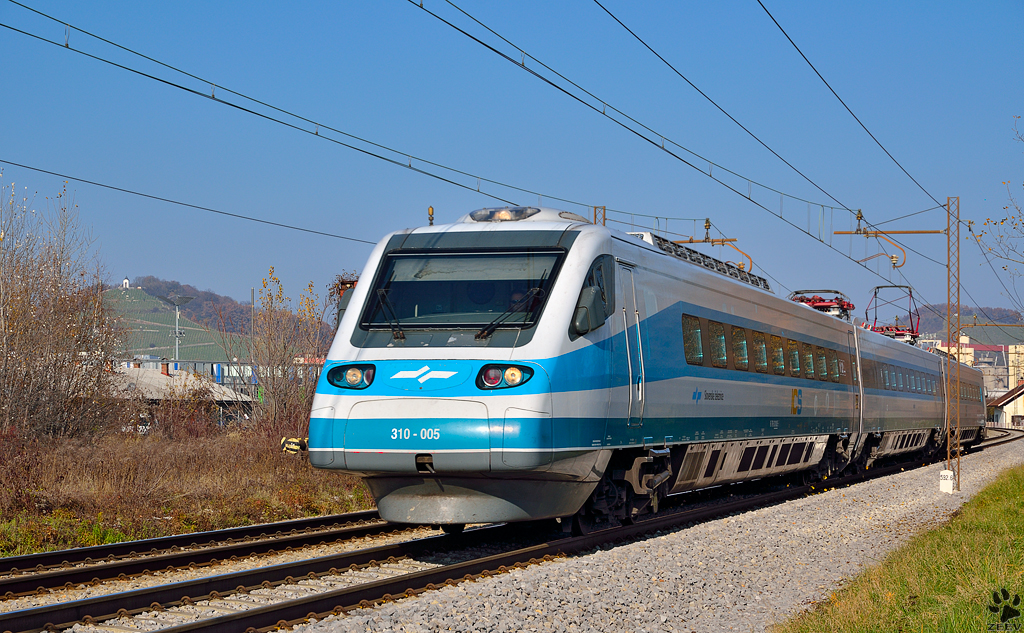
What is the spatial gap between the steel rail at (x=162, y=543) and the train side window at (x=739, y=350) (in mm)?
5865

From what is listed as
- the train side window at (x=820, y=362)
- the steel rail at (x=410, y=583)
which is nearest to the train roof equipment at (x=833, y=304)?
the train side window at (x=820, y=362)

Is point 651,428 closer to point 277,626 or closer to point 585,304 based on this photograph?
point 585,304

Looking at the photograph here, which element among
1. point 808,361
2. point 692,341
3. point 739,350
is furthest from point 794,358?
point 692,341

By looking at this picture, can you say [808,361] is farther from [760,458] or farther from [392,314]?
[392,314]

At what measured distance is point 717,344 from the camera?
14039 millimetres

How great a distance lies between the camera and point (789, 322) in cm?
1766

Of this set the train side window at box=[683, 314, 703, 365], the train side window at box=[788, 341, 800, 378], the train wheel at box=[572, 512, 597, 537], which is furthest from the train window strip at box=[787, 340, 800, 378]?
the train wheel at box=[572, 512, 597, 537]

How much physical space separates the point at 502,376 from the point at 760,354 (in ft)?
25.5

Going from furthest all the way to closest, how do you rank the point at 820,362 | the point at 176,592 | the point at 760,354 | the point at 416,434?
the point at 820,362 → the point at 760,354 → the point at 416,434 → the point at 176,592

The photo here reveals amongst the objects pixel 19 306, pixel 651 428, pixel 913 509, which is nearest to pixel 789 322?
pixel 913 509

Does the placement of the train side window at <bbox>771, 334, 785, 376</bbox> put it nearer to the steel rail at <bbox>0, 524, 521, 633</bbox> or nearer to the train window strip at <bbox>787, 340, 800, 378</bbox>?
the train window strip at <bbox>787, 340, 800, 378</bbox>

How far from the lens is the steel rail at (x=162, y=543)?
9.68m

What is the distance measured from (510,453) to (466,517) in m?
0.89

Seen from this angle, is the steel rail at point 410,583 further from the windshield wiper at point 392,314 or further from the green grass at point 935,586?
the green grass at point 935,586
